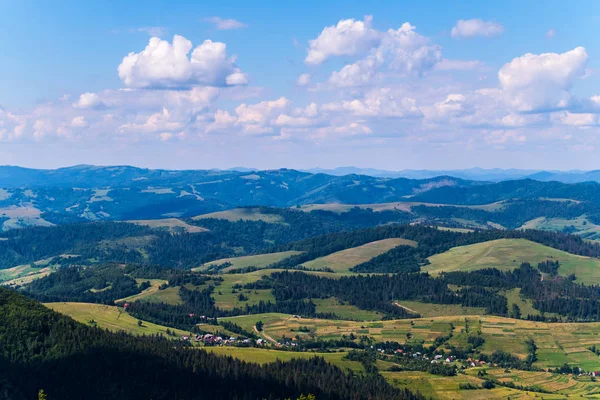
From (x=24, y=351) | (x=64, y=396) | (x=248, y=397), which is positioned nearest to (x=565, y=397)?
(x=248, y=397)

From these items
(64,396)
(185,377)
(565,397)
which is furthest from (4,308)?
(565,397)

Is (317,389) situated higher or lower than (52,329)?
lower

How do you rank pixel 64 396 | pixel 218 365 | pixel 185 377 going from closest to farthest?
pixel 64 396, pixel 185 377, pixel 218 365

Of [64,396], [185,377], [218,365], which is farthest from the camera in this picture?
[218,365]

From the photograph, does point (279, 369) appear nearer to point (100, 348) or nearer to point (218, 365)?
point (218, 365)

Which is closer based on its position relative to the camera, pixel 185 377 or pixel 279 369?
pixel 185 377

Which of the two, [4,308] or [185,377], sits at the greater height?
[4,308]

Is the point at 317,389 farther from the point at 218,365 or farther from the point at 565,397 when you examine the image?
the point at 565,397
